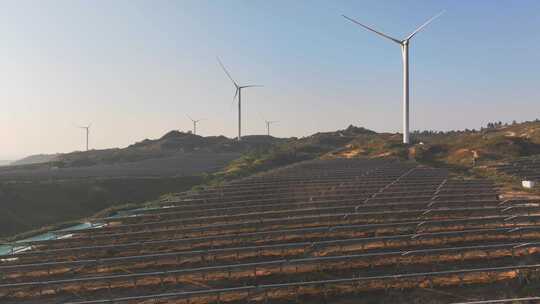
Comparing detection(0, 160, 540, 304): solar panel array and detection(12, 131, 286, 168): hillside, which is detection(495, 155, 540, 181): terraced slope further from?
detection(12, 131, 286, 168): hillside

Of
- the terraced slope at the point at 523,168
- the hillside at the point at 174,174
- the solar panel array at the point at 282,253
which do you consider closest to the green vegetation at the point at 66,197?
the hillside at the point at 174,174

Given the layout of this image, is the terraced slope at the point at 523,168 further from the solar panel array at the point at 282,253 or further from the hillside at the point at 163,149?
the hillside at the point at 163,149

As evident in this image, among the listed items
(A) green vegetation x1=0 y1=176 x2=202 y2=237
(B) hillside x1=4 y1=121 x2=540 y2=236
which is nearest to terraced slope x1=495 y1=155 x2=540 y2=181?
Answer: (B) hillside x1=4 y1=121 x2=540 y2=236

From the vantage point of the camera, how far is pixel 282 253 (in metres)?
15.8

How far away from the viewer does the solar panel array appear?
12406 mm

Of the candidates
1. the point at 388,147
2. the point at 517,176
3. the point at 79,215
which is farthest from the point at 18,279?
the point at 388,147

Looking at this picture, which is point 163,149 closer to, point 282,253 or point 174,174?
point 174,174

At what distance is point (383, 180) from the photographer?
35438 mm

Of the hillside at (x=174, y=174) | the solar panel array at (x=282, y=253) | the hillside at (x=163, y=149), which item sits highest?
the hillside at (x=163, y=149)

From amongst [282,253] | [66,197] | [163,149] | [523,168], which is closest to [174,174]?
[66,197]

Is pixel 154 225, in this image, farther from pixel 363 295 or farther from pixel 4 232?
A: pixel 4 232

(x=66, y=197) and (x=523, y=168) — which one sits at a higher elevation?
(x=523, y=168)

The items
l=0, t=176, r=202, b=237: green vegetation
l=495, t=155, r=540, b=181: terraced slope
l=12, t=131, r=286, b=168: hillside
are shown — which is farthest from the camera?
l=12, t=131, r=286, b=168: hillside

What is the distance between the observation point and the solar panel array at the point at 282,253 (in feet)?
40.7
